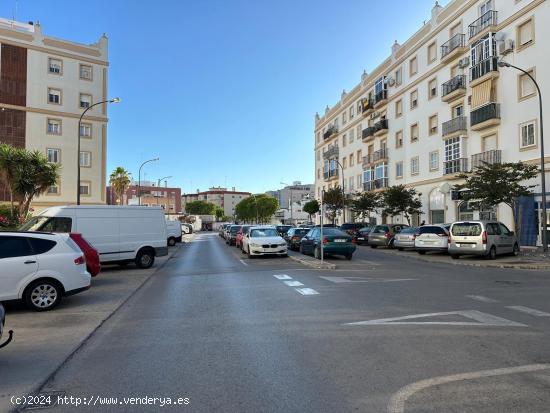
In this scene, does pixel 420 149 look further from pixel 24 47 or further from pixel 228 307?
pixel 24 47

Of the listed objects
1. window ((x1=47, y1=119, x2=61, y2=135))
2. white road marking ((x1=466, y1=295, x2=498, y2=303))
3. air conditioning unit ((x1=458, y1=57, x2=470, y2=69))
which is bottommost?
white road marking ((x1=466, y1=295, x2=498, y2=303))

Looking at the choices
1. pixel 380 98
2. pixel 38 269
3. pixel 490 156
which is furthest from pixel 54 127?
pixel 38 269

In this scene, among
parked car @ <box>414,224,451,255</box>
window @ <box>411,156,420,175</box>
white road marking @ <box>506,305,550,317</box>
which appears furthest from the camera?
window @ <box>411,156,420,175</box>

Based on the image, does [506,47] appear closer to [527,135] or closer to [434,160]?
[527,135]

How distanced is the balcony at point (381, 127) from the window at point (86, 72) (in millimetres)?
29820

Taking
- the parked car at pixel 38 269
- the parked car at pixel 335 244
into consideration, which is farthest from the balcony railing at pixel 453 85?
the parked car at pixel 38 269

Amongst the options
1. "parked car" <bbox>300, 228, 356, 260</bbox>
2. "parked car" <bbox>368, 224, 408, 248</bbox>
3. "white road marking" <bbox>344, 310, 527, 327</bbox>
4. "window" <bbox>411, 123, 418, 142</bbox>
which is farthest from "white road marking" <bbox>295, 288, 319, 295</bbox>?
"window" <bbox>411, 123, 418, 142</bbox>

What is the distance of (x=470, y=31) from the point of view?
31.5 metres

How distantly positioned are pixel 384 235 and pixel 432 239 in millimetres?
6000

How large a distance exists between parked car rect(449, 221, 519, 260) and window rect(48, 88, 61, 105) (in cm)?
4018

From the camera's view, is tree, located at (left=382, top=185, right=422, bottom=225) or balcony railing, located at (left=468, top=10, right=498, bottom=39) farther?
tree, located at (left=382, top=185, right=422, bottom=225)

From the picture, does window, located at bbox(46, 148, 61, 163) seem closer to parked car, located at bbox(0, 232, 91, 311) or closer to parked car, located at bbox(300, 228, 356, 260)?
parked car, located at bbox(300, 228, 356, 260)

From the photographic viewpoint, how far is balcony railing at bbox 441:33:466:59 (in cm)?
3241

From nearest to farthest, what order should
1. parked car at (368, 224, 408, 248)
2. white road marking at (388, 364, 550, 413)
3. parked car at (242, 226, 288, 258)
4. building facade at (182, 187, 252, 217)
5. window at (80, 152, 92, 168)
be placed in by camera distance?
1. white road marking at (388, 364, 550, 413)
2. parked car at (242, 226, 288, 258)
3. parked car at (368, 224, 408, 248)
4. window at (80, 152, 92, 168)
5. building facade at (182, 187, 252, 217)
